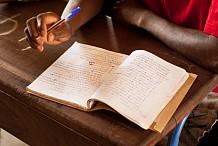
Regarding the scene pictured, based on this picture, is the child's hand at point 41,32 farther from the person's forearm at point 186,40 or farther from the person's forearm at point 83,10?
the person's forearm at point 186,40

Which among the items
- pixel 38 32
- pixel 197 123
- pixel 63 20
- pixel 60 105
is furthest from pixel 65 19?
pixel 197 123

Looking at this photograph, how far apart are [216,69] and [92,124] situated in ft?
1.09

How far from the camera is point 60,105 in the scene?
86cm

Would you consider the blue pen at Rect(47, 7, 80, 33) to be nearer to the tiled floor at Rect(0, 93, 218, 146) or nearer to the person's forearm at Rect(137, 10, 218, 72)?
the person's forearm at Rect(137, 10, 218, 72)

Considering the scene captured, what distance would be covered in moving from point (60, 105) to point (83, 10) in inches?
14.4

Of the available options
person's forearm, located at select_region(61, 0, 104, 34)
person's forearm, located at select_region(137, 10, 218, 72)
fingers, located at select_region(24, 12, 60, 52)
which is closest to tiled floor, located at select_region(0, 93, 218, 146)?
person's forearm, located at select_region(137, 10, 218, 72)

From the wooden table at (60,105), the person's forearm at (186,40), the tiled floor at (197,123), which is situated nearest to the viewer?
the wooden table at (60,105)

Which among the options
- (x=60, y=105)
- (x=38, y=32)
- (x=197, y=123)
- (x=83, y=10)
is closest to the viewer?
(x=60, y=105)

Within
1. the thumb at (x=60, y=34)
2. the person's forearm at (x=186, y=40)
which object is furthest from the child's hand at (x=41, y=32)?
the person's forearm at (x=186, y=40)

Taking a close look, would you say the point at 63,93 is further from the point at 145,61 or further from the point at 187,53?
the point at 187,53

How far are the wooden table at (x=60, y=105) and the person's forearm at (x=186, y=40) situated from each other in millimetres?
20

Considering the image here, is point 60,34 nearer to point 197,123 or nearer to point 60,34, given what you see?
point 60,34

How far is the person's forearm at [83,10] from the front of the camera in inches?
43.0

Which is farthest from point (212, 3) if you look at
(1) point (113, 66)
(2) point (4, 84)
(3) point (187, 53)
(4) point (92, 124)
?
(2) point (4, 84)
